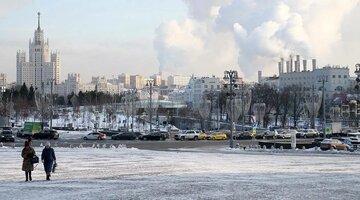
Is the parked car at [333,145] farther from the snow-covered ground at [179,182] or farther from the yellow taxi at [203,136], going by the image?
the yellow taxi at [203,136]

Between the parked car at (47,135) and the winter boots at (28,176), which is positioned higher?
the parked car at (47,135)

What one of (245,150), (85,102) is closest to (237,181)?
(245,150)

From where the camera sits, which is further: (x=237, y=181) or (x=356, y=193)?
(x=237, y=181)

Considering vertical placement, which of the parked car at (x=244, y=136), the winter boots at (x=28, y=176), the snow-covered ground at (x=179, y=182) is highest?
the parked car at (x=244, y=136)

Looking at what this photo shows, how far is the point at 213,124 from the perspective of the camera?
12794 cm

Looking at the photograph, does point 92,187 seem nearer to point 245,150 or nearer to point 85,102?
point 245,150

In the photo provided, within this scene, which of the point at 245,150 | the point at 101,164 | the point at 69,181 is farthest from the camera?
the point at 245,150

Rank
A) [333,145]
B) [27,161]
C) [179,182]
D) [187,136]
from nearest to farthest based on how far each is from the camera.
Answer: [179,182] → [27,161] → [333,145] → [187,136]

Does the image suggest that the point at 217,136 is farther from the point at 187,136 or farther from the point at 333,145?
the point at 333,145

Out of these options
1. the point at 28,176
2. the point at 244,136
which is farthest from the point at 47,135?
the point at 28,176

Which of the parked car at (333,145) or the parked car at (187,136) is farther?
the parked car at (187,136)

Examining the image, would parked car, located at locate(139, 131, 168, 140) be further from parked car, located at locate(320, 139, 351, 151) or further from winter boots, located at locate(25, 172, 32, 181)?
winter boots, located at locate(25, 172, 32, 181)

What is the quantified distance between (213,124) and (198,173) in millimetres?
101020

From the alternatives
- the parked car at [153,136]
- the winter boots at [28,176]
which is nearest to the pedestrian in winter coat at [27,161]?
the winter boots at [28,176]
